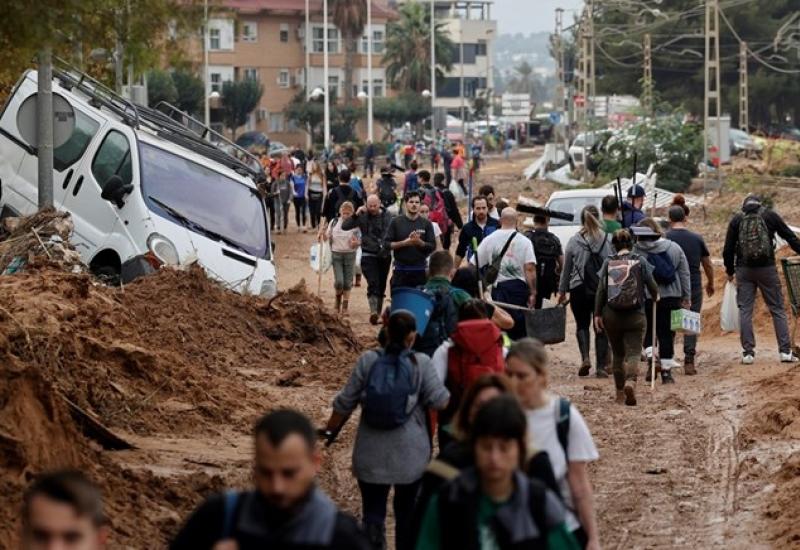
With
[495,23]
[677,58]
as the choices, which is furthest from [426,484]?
[495,23]

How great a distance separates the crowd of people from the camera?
580cm

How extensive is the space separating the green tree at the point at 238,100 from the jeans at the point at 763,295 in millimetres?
81573

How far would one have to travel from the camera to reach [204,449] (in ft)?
45.5

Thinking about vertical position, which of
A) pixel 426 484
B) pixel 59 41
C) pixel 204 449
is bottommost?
pixel 204 449

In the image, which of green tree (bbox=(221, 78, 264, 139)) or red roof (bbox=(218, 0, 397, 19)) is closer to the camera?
red roof (bbox=(218, 0, 397, 19))

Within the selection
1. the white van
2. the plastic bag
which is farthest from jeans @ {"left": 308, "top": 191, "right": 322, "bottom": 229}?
the plastic bag

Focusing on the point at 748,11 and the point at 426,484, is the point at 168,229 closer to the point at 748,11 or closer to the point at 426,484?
the point at 426,484

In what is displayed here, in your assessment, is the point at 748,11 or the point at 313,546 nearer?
the point at 313,546

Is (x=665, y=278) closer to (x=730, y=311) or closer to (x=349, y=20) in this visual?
(x=730, y=311)

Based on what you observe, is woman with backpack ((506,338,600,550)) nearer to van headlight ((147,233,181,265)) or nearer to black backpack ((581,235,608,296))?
black backpack ((581,235,608,296))

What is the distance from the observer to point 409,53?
13412 centimetres

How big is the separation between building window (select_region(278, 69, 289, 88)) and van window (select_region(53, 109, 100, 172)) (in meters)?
91.0

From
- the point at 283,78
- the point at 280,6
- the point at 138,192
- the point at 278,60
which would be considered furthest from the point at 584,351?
Answer: the point at 283,78

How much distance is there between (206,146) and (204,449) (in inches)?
377
